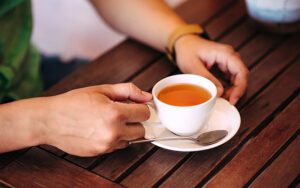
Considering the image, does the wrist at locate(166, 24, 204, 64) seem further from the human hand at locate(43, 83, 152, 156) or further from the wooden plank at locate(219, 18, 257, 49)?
the human hand at locate(43, 83, 152, 156)

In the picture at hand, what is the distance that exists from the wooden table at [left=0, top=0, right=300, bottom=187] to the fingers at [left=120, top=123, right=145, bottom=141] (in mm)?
40

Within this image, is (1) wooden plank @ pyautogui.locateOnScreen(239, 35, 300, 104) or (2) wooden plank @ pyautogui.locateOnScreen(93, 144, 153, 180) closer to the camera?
(2) wooden plank @ pyautogui.locateOnScreen(93, 144, 153, 180)

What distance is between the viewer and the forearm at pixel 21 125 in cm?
75

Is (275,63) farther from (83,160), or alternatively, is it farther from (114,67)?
(83,160)

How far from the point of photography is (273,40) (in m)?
1.08

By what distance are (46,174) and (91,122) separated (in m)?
0.14

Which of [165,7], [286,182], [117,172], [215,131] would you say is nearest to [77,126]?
[117,172]

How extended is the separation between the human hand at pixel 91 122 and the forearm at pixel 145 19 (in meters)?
0.34

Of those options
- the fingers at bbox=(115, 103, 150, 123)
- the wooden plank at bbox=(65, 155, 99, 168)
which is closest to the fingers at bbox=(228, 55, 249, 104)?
the fingers at bbox=(115, 103, 150, 123)

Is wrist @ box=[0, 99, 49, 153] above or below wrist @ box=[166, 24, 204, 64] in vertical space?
above

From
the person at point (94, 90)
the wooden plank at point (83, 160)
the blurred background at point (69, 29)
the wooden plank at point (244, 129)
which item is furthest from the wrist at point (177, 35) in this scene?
the blurred background at point (69, 29)

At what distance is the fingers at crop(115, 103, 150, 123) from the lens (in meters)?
0.73

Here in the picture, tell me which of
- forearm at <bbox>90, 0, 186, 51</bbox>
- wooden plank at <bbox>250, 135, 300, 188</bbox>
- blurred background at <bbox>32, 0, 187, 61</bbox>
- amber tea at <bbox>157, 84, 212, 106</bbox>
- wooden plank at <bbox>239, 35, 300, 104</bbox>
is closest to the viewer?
wooden plank at <bbox>250, 135, 300, 188</bbox>

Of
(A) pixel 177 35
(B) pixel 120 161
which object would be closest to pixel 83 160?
(B) pixel 120 161
